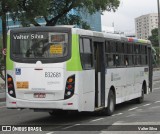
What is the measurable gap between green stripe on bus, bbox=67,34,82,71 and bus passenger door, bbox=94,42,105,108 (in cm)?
173

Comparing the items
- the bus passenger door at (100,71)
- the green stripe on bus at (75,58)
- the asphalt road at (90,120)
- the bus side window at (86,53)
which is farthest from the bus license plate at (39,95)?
the bus passenger door at (100,71)

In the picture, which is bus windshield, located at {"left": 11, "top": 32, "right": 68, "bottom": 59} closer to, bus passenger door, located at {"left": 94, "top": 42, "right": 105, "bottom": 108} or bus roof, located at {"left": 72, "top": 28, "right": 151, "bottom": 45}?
bus roof, located at {"left": 72, "top": 28, "right": 151, "bottom": 45}

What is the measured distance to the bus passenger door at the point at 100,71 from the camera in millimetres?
15305

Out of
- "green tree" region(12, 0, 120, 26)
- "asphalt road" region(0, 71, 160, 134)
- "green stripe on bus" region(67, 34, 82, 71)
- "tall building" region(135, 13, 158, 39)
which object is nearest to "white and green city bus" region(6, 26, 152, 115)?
"green stripe on bus" region(67, 34, 82, 71)

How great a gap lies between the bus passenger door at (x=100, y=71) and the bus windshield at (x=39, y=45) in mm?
1902

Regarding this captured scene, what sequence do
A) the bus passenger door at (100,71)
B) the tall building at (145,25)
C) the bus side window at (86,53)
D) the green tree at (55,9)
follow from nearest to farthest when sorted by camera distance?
the bus side window at (86,53)
the bus passenger door at (100,71)
the green tree at (55,9)
the tall building at (145,25)

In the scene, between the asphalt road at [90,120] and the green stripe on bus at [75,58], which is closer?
the asphalt road at [90,120]

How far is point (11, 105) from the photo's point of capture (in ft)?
45.6

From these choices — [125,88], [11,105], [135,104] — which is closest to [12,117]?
[11,105]

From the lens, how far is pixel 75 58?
13.6 m

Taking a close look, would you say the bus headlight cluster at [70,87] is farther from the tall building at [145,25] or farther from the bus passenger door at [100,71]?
the tall building at [145,25]

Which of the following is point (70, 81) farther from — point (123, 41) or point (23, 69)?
point (123, 41)

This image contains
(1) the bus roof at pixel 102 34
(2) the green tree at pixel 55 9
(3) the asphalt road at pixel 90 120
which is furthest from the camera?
(2) the green tree at pixel 55 9

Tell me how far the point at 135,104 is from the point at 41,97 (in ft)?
25.1
